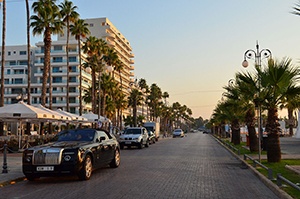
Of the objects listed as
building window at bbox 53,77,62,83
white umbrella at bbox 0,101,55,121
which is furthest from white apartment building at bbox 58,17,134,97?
white umbrella at bbox 0,101,55,121

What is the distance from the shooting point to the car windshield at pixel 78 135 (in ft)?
44.2

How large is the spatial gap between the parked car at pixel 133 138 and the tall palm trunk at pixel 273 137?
50.3 ft

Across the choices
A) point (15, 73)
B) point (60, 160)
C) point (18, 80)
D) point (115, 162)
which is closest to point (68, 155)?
point (60, 160)

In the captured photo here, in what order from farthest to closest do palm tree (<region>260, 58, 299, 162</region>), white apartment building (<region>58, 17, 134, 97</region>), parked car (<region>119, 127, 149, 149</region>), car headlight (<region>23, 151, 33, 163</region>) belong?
white apartment building (<region>58, 17, 134, 97</region>)
parked car (<region>119, 127, 149, 149</region>)
palm tree (<region>260, 58, 299, 162</region>)
car headlight (<region>23, 151, 33, 163</region>)

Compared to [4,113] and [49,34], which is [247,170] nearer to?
[4,113]

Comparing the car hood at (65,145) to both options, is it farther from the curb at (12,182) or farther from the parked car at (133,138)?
the parked car at (133,138)

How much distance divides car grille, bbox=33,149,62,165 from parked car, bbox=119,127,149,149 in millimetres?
19057

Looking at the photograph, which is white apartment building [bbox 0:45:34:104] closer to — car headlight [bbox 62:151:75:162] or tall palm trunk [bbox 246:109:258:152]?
tall palm trunk [bbox 246:109:258:152]

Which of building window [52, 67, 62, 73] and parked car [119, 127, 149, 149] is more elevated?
building window [52, 67, 62, 73]

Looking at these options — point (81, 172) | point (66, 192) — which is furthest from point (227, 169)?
point (66, 192)

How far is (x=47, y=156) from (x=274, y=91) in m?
9.94

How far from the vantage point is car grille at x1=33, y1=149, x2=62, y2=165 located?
11.3 metres

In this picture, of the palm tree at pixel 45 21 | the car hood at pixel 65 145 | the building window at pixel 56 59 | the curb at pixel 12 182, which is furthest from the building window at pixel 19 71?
the curb at pixel 12 182

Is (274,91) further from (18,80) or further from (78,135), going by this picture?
(18,80)
